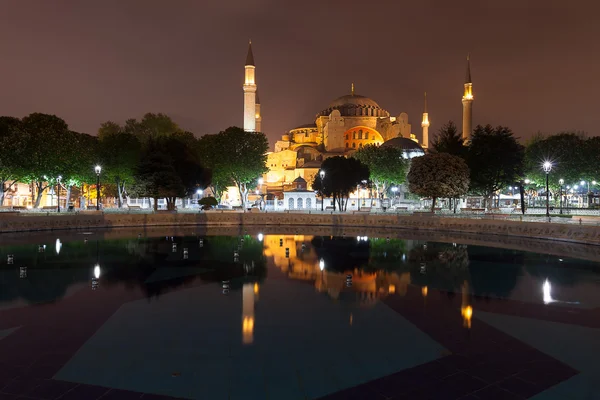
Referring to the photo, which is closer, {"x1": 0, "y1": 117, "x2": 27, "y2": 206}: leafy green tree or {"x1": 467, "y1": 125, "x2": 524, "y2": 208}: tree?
{"x1": 0, "y1": 117, "x2": 27, "y2": 206}: leafy green tree

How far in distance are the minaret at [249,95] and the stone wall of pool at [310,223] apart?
35.0 metres

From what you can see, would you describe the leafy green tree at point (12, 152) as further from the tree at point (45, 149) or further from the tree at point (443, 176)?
the tree at point (443, 176)

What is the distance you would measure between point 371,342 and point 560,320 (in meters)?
4.36

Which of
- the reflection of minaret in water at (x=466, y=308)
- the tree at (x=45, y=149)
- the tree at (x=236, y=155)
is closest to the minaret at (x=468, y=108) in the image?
the tree at (x=236, y=155)

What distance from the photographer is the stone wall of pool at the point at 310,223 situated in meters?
24.6

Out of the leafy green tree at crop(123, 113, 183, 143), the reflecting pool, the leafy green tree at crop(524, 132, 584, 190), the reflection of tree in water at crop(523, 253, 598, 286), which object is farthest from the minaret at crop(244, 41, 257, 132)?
the reflection of tree in water at crop(523, 253, 598, 286)

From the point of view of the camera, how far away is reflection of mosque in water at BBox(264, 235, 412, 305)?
39.1ft

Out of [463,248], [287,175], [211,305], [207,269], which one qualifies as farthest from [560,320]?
[287,175]

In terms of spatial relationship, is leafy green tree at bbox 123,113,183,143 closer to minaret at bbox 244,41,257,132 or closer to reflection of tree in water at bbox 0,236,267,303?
minaret at bbox 244,41,257,132

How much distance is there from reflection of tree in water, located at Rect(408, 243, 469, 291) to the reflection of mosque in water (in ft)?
2.00

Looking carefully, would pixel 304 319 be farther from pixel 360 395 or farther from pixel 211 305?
pixel 360 395

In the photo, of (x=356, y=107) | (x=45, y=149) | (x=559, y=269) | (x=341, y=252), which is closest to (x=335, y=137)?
(x=356, y=107)

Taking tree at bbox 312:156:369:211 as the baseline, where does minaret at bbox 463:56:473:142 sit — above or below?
above

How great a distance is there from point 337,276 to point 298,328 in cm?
560
